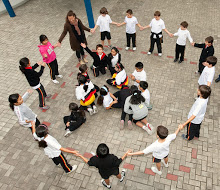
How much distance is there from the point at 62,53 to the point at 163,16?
229 inches

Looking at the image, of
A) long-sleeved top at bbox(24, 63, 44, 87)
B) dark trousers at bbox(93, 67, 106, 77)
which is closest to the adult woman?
dark trousers at bbox(93, 67, 106, 77)

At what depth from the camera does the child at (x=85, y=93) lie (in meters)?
5.32

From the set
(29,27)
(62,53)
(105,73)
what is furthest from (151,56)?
(29,27)

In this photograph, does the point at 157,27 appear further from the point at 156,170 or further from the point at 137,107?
the point at 156,170

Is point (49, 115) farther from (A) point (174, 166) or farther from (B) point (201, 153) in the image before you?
(B) point (201, 153)

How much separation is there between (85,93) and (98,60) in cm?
180

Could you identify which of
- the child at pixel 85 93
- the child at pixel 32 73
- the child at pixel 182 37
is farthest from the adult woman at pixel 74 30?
the child at pixel 182 37

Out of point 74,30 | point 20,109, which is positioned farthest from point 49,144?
point 74,30

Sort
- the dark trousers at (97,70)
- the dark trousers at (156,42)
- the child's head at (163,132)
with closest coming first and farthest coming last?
the child's head at (163,132) < the dark trousers at (97,70) < the dark trousers at (156,42)

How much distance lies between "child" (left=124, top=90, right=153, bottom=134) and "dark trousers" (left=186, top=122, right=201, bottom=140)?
3.26 ft

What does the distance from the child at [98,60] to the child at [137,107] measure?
7.47ft

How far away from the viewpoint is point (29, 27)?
1075 centimetres

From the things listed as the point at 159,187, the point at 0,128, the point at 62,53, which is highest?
the point at 62,53

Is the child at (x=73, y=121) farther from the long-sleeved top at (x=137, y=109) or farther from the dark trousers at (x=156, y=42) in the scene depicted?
the dark trousers at (x=156, y=42)
